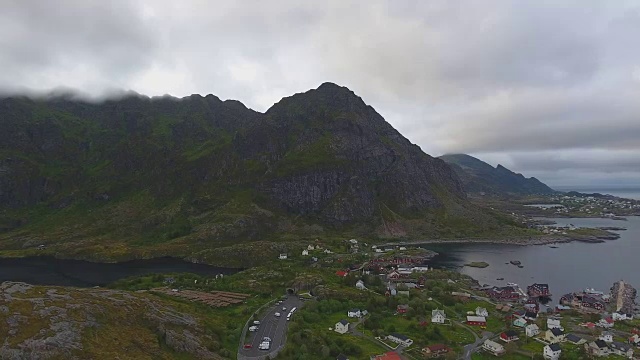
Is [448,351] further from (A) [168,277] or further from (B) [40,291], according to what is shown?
(A) [168,277]

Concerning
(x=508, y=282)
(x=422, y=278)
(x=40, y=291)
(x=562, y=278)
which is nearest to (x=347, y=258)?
(x=422, y=278)

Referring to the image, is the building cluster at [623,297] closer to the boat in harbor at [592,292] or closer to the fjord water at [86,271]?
the boat in harbor at [592,292]

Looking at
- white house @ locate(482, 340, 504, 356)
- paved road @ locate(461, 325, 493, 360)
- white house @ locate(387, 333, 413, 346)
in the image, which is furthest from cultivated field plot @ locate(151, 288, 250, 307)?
white house @ locate(482, 340, 504, 356)

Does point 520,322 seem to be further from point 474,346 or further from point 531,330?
point 474,346

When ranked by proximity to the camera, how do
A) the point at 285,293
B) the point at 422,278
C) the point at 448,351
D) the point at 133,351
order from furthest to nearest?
the point at 422,278 < the point at 285,293 < the point at 448,351 < the point at 133,351

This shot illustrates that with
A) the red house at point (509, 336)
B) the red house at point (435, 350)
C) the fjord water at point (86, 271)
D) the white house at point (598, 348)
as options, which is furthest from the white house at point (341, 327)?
the fjord water at point (86, 271)

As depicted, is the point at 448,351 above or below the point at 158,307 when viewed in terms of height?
below
